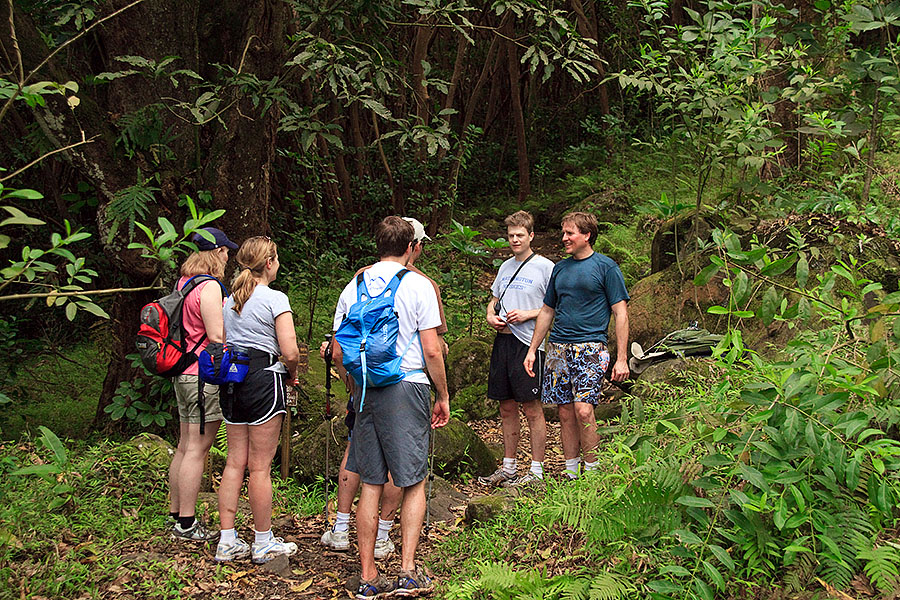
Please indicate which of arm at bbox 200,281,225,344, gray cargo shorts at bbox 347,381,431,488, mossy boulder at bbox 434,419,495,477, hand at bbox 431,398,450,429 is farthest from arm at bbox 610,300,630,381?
arm at bbox 200,281,225,344

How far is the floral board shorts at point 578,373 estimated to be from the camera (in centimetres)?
563

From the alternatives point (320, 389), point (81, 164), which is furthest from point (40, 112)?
point (320, 389)

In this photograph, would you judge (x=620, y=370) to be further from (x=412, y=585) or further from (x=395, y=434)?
(x=412, y=585)

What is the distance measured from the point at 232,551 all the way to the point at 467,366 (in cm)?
452

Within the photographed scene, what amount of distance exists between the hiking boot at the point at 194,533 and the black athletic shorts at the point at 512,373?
8.35 ft

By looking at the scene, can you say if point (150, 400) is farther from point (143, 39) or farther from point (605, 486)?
point (605, 486)

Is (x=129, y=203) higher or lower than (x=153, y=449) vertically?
higher

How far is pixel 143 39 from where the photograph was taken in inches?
254

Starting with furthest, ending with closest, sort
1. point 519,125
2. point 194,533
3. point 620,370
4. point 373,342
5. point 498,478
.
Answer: point 519,125, point 498,478, point 620,370, point 194,533, point 373,342

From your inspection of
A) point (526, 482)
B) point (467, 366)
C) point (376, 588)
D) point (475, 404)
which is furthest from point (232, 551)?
point (467, 366)

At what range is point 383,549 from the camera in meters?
4.94

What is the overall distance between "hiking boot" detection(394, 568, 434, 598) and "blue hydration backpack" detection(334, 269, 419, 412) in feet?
3.47

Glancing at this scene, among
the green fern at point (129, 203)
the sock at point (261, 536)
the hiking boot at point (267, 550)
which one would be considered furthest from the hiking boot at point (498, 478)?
the green fern at point (129, 203)

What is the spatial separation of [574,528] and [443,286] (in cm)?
688
